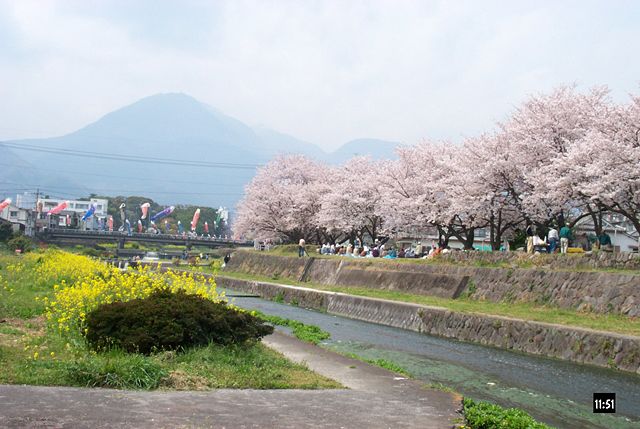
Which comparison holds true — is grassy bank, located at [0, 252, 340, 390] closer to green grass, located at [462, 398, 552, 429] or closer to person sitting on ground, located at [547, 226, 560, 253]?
green grass, located at [462, 398, 552, 429]

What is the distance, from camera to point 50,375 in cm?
784

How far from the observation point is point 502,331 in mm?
17922

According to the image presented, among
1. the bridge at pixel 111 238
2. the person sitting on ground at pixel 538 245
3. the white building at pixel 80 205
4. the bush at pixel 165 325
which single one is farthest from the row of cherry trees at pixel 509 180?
the white building at pixel 80 205

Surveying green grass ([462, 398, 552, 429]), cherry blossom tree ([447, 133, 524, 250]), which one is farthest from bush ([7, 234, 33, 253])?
green grass ([462, 398, 552, 429])

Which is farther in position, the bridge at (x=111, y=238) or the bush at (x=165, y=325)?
the bridge at (x=111, y=238)

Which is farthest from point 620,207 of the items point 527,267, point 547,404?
point 547,404

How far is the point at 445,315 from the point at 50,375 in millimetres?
14484

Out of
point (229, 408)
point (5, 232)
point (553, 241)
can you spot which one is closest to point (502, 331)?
point (553, 241)

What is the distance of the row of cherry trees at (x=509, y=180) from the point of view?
82.1 ft

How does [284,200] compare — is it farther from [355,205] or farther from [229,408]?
[229,408]

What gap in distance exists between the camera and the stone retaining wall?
1911cm

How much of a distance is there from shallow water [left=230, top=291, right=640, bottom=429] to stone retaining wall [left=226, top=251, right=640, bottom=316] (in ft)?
14.1

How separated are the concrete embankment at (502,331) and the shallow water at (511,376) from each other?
383 millimetres

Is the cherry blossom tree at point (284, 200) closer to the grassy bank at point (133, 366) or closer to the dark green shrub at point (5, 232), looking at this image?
the dark green shrub at point (5, 232)
